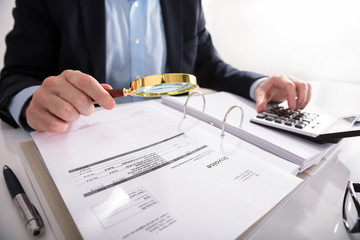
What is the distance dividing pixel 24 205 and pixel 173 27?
83cm

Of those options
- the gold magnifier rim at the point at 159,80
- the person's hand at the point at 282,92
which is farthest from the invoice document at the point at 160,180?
the person's hand at the point at 282,92

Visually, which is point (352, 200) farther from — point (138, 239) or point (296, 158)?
point (138, 239)

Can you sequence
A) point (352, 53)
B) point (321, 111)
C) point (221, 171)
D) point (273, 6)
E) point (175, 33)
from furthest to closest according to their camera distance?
1. point (273, 6)
2. point (352, 53)
3. point (175, 33)
4. point (321, 111)
5. point (221, 171)

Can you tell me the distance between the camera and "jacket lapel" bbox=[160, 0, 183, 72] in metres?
0.86

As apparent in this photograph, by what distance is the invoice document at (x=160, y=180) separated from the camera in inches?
9.0

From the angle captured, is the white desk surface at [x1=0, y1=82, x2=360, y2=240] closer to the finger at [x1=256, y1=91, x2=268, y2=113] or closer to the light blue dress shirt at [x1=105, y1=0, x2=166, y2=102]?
the finger at [x1=256, y1=91, x2=268, y2=113]

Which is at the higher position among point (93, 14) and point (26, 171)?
point (93, 14)

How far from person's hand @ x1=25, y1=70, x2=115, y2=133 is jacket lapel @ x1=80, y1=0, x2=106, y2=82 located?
326 millimetres

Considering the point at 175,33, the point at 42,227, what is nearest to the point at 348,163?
the point at 42,227

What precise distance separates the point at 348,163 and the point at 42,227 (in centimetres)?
59

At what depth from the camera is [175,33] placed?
87 cm

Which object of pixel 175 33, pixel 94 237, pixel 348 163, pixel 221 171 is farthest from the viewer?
pixel 175 33

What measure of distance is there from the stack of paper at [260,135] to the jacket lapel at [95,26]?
313 millimetres

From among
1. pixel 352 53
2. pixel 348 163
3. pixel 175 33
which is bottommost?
pixel 348 163
